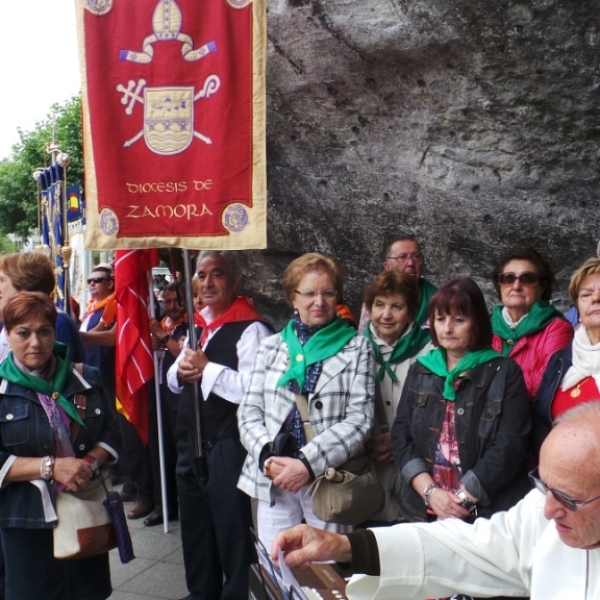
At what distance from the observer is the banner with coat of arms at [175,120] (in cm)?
426

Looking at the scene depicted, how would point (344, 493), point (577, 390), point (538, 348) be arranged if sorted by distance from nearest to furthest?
1. point (577, 390)
2. point (344, 493)
3. point (538, 348)

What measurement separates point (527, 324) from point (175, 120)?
2.22 m

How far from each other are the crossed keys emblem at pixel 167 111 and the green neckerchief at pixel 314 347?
1325mm

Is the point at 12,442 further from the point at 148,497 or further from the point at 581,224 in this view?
the point at 581,224

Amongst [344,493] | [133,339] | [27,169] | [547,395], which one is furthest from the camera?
[27,169]

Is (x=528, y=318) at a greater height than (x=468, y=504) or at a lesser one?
greater

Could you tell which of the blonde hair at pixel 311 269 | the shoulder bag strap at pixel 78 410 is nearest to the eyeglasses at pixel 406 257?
the blonde hair at pixel 311 269

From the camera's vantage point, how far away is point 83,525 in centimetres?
357

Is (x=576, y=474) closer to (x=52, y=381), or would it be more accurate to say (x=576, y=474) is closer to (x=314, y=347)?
(x=314, y=347)

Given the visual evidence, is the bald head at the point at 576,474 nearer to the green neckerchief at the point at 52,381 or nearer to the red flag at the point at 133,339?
the green neckerchief at the point at 52,381

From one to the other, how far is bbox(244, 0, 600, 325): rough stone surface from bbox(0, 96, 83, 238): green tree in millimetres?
19372

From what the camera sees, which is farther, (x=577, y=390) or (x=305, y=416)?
(x=305, y=416)

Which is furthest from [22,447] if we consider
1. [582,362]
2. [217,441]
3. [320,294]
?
[582,362]

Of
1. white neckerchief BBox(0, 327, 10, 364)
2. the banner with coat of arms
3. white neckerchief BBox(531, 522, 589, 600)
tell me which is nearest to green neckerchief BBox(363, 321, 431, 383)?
the banner with coat of arms
